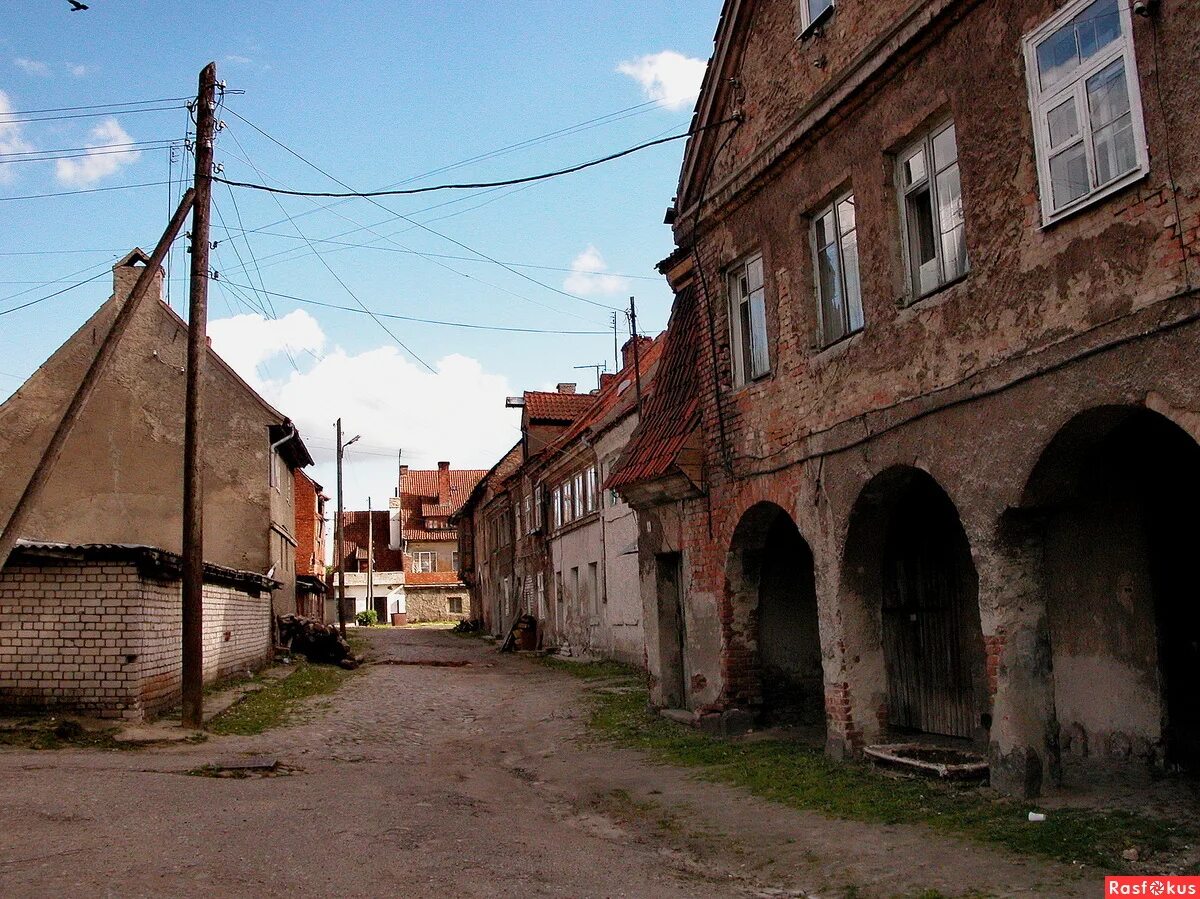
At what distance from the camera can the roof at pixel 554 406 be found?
37594 mm

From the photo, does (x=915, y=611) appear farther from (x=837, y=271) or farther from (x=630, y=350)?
(x=630, y=350)

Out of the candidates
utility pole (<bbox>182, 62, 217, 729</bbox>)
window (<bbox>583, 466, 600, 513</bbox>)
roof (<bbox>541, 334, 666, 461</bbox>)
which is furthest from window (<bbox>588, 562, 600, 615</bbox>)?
utility pole (<bbox>182, 62, 217, 729</bbox>)

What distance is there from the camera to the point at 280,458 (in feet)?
99.4

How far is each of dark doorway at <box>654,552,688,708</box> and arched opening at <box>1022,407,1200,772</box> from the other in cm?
611

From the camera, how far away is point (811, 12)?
11.2 metres

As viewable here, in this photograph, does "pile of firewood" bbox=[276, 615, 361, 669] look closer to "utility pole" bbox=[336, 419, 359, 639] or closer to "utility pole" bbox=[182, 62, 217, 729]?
"utility pole" bbox=[336, 419, 359, 639]

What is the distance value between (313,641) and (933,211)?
2405cm

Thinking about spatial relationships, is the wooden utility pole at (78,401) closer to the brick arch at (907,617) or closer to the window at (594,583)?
the brick arch at (907,617)

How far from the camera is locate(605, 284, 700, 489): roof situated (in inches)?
544

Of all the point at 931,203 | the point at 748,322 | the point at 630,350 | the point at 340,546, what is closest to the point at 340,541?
the point at 340,546

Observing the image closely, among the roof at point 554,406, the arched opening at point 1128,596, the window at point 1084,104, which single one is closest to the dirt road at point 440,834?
the arched opening at point 1128,596

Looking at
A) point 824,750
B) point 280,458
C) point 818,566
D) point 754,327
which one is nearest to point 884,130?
point 754,327

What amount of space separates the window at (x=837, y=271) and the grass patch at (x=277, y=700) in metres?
9.60

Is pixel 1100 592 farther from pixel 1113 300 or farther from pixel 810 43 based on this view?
pixel 810 43
